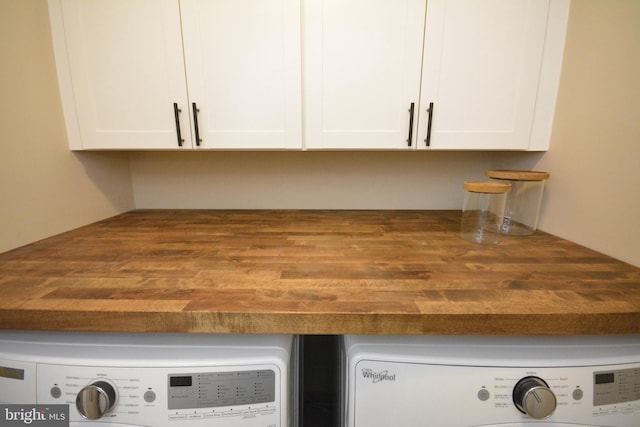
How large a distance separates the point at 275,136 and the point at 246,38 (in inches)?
13.8

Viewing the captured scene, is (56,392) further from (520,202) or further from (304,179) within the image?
(520,202)

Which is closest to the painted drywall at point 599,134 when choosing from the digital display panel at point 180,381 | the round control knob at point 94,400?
the digital display panel at point 180,381

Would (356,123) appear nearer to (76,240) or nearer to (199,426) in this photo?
(199,426)

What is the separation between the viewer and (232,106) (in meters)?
0.99

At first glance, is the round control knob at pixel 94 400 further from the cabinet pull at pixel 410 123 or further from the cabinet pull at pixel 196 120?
the cabinet pull at pixel 410 123

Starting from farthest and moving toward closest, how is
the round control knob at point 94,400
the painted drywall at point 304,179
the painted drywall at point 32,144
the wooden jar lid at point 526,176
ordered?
the painted drywall at point 304,179 < the wooden jar lid at point 526,176 < the painted drywall at point 32,144 < the round control knob at point 94,400

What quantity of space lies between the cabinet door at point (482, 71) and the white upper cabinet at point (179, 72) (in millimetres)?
507

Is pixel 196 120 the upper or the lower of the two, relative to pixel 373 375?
upper

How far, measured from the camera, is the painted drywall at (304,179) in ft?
4.29

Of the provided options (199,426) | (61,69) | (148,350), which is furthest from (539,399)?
(61,69)

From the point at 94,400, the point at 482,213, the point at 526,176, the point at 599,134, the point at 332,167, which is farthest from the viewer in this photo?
the point at 332,167

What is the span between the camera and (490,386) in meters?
0.52
